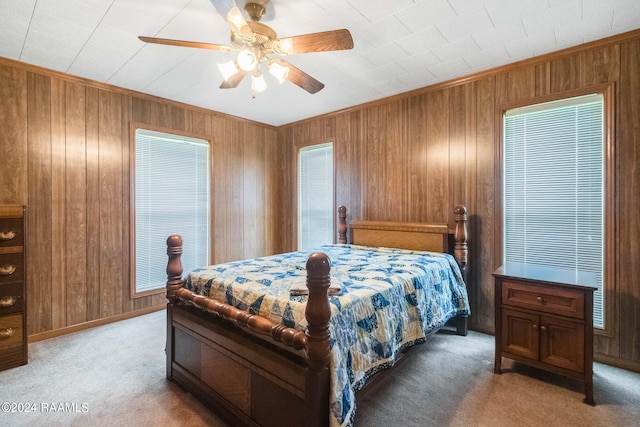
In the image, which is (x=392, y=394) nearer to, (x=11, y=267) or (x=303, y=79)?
(x=303, y=79)

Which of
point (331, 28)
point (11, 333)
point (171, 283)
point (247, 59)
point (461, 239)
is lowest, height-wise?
point (11, 333)

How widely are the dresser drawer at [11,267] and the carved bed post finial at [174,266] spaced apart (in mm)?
1395

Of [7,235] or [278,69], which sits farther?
[7,235]

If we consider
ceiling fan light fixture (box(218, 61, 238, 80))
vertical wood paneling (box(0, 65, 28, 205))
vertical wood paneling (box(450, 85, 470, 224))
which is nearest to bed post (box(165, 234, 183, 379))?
ceiling fan light fixture (box(218, 61, 238, 80))

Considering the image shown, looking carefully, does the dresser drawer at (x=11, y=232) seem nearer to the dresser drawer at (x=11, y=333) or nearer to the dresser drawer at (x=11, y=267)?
the dresser drawer at (x=11, y=267)

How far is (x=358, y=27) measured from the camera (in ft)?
7.61

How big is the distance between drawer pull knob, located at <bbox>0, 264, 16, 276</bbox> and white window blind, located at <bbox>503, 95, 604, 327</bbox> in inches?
174

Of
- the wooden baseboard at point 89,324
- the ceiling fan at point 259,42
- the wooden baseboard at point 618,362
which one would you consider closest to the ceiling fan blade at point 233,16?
the ceiling fan at point 259,42

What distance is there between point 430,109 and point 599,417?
2985 millimetres

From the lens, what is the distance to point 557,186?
110 inches

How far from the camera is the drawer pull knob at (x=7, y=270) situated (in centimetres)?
243

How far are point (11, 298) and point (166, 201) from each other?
1.75 m

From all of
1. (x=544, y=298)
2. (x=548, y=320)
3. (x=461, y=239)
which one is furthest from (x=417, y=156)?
(x=548, y=320)

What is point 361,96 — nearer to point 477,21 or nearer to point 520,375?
point 477,21
